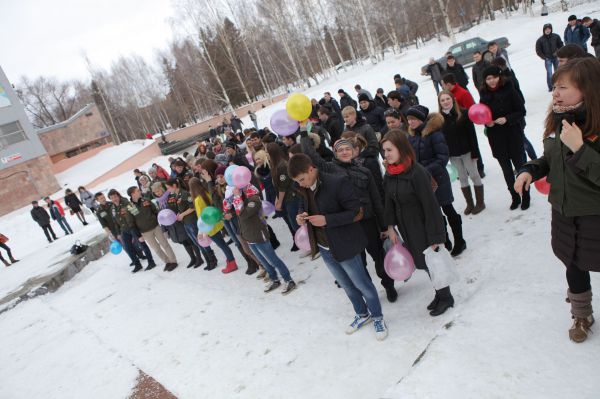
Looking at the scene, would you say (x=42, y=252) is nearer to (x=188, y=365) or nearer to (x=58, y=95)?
(x=188, y=365)

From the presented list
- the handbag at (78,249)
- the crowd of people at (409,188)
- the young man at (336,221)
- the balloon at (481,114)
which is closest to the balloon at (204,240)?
the crowd of people at (409,188)

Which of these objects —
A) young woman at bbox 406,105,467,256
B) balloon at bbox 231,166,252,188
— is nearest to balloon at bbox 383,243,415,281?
young woman at bbox 406,105,467,256

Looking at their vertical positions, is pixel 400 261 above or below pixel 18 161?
below

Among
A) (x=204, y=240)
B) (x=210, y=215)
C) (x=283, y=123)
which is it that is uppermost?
(x=283, y=123)

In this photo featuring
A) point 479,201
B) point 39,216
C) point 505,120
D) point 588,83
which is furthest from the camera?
point 39,216

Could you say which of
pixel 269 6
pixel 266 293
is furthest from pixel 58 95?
pixel 266 293

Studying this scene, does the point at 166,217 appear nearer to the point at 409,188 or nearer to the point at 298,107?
the point at 298,107

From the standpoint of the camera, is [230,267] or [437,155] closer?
[437,155]

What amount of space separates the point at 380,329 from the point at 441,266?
0.83 m

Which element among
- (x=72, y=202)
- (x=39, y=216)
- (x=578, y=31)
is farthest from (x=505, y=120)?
(x=72, y=202)

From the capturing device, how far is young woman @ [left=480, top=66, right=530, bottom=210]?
454 centimetres

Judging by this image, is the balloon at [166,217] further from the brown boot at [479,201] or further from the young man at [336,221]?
the brown boot at [479,201]

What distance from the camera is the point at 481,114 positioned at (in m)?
4.58

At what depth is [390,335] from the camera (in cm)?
361
